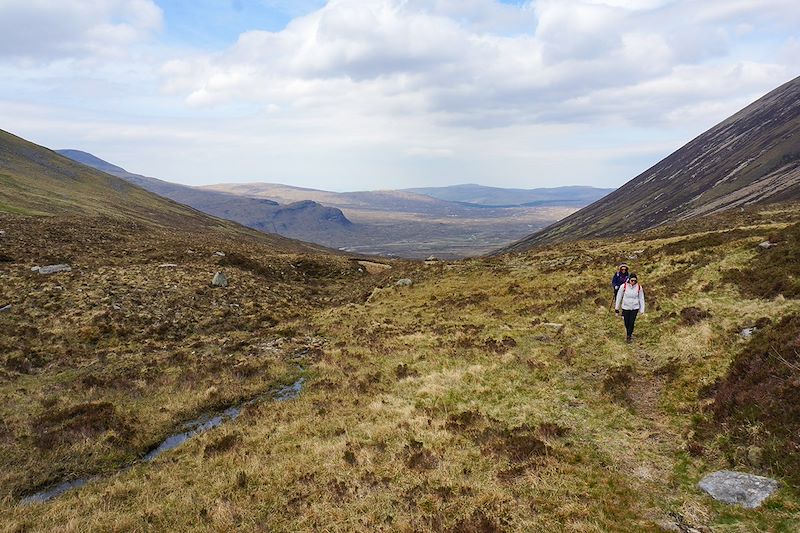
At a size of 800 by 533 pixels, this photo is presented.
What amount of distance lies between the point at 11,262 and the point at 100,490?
33.3m

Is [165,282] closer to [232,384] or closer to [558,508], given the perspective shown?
[232,384]

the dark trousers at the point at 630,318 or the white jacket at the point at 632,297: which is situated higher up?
the white jacket at the point at 632,297

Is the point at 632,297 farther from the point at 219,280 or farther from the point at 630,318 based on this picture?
the point at 219,280

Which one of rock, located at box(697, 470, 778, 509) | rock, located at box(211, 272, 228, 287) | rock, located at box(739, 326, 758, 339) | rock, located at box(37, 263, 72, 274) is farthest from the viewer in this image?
rock, located at box(211, 272, 228, 287)

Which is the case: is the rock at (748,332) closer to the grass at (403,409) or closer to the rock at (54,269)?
the grass at (403,409)

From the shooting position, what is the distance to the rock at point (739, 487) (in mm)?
9359

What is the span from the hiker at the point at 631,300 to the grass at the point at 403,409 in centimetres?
98

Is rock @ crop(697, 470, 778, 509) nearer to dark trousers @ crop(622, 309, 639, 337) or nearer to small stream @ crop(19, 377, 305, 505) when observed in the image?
dark trousers @ crop(622, 309, 639, 337)

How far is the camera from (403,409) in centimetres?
1711

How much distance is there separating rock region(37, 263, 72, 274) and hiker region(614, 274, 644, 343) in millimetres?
39954

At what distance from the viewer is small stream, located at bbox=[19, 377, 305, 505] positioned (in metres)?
12.9

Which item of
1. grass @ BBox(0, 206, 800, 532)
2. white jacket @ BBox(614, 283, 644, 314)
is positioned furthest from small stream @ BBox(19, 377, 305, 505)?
white jacket @ BBox(614, 283, 644, 314)

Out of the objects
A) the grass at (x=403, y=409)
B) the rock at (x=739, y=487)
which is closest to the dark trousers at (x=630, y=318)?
the grass at (x=403, y=409)

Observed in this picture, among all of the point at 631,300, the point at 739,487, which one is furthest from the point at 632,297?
the point at 739,487
